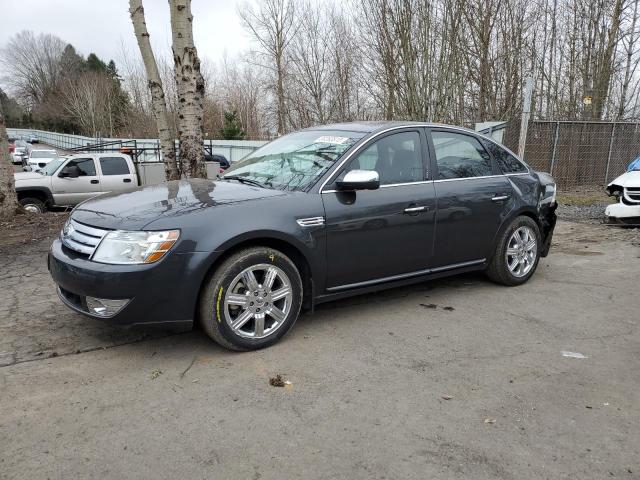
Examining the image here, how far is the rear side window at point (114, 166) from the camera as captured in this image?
12.4 metres

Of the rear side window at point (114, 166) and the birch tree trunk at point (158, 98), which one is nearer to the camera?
the birch tree trunk at point (158, 98)

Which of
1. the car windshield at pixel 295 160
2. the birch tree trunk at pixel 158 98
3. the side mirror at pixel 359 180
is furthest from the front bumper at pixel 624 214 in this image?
the birch tree trunk at pixel 158 98

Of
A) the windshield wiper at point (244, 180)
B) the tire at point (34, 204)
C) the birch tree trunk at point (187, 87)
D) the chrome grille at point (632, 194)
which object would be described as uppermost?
the birch tree trunk at point (187, 87)

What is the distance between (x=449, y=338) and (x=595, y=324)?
1.37 metres

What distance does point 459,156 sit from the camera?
488cm

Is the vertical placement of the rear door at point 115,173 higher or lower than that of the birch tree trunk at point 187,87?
lower

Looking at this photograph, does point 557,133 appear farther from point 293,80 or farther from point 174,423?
point 293,80

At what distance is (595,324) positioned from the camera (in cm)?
432

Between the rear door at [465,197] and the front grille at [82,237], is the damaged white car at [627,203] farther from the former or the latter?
the front grille at [82,237]

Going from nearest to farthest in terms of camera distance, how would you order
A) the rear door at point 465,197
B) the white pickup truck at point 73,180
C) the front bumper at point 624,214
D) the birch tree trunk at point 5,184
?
the rear door at point 465,197, the front bumper at point 624,214, the birch tree trunk at point 5,184, the white pickup truck at point 73,180

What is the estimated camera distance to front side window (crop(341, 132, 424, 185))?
4.24 m

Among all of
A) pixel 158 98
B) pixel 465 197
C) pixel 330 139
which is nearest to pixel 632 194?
pixel 465 197

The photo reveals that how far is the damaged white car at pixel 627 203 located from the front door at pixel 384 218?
18.4 ft

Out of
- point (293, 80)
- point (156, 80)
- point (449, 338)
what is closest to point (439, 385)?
point (449, 338)
